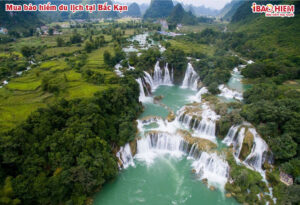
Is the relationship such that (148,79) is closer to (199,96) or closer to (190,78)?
(190,78)

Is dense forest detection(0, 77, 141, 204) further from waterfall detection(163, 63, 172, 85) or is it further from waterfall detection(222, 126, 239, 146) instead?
waterfall detection(163, 63, 172, 85)

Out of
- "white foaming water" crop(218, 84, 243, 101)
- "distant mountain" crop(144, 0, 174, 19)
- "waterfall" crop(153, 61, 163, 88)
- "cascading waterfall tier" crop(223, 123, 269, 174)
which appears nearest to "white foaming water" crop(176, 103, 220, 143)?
"cascading waterfall tier" crop(223, 123, 269, 174)

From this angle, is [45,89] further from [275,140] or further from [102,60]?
→ [275,140]

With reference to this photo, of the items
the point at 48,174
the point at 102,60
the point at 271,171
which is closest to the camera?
the point at 48,174

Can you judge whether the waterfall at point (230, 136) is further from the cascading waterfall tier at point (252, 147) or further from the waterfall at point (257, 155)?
the waterfall at point (257, 155)

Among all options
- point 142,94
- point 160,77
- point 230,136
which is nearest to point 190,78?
point 160,77

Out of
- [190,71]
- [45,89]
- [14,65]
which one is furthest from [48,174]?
[190,71]
